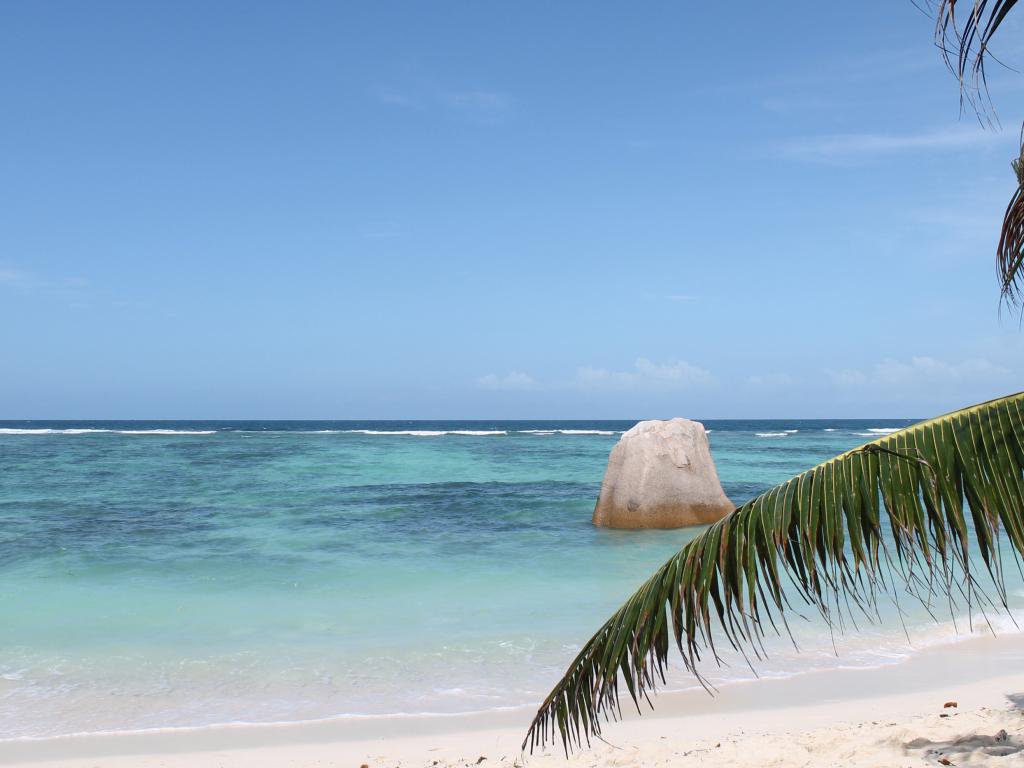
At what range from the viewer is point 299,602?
9016 millimetres

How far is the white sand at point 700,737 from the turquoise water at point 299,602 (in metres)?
0.29

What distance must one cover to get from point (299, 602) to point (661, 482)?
686cm

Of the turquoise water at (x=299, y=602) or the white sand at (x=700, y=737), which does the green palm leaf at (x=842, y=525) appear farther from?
the turquoise water at (x=299, y=602)

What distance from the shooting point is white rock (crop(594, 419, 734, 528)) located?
45.0ft

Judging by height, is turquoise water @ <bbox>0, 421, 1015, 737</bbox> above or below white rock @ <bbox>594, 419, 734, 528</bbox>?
below

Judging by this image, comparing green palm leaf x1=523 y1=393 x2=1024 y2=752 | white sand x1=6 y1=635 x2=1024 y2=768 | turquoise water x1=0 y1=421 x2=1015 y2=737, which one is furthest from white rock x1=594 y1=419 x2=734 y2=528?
green palm leaf x1=523 y1=393 x2=1024 y2=752

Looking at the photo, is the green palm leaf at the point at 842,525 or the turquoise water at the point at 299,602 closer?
the green palm leaf at the point at 842,525

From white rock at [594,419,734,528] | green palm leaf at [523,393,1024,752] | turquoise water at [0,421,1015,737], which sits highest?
green palm leaf at [523,393,1024,752]

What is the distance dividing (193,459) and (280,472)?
7372 mm

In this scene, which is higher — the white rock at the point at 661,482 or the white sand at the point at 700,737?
the white rock at the point at 661,482

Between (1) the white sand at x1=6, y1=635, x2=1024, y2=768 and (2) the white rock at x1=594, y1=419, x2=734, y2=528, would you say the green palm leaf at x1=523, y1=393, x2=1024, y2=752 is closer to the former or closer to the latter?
(1) the white sand at x1=6, y1=635, x2=1024, y2=768

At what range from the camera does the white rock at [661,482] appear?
13.7m

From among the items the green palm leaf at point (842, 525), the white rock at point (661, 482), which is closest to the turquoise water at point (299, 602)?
the white rock at point (661, 482)

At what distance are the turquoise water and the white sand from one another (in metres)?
0.29
